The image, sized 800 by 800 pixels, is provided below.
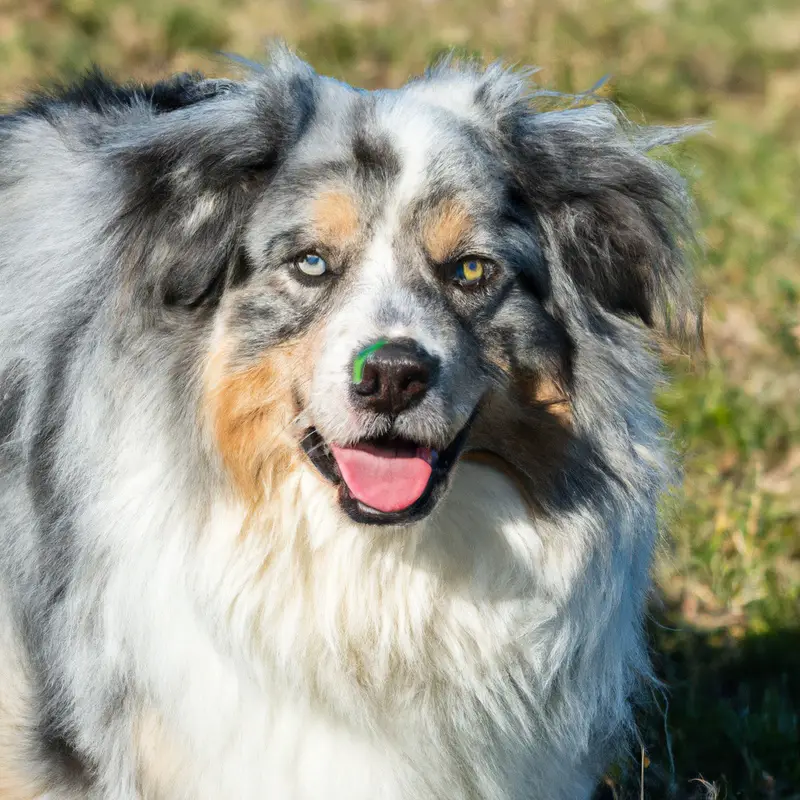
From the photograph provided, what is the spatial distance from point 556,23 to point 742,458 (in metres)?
4.98

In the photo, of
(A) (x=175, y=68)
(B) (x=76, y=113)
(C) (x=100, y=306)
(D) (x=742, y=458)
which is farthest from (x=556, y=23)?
(C) (x=100, y=306)

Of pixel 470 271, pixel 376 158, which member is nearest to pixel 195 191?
pixel 376 158

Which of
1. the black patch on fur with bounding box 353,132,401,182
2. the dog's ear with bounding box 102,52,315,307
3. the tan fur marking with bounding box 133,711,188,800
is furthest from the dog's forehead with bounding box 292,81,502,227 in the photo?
the tan fur marking with bounding box 133,711,188,800

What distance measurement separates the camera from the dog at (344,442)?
311 cm

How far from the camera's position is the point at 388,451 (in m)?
3.09

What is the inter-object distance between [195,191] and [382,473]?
0.86 metres

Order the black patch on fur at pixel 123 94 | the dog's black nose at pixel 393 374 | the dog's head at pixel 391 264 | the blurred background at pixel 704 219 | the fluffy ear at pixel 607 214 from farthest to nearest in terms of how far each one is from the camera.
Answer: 1. the blurred background at pixel 704 219
2. the black patch on fur at pixel 123 94
3. the fluffy ear at pixel 607 214
4. the dog's head at pixel 391 264
5. the dog's black nose at pixel 393 374

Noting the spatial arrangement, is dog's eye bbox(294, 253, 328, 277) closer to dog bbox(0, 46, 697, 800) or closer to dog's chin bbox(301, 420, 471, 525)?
dog bbox(0, 46, 697, 800)

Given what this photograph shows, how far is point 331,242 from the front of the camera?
3113mm

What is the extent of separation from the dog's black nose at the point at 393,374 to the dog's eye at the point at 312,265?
11.9 inches

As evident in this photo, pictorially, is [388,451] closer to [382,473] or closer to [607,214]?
[382,473]

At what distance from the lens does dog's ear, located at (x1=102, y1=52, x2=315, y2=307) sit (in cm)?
321

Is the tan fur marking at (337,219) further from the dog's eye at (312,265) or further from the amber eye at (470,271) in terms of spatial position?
the amber eye at (470,271)

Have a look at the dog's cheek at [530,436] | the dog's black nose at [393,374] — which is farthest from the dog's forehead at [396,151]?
the dog's cheek at [530,436]
